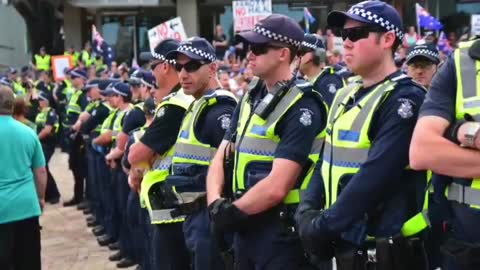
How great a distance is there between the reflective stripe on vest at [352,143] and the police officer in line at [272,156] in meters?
0.39

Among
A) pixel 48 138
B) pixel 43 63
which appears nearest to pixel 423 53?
pixel 48 138

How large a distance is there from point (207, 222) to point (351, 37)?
5.92 ft

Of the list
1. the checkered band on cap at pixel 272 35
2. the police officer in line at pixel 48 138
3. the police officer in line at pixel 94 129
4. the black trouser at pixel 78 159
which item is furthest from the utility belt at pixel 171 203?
the police officer in line at pixel 48 138

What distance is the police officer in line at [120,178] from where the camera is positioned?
28.2ft

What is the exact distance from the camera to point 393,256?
332 centimetres

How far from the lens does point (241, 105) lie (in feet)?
14.8

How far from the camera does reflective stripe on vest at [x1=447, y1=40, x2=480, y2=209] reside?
3.05 metres

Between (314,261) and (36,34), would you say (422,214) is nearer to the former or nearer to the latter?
(314,261)

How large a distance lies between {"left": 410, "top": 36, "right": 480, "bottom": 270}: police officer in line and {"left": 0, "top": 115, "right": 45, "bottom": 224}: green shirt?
13.1ft

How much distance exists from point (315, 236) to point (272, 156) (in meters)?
0.76

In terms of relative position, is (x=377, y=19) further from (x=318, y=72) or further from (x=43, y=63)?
(x=43, y=63)

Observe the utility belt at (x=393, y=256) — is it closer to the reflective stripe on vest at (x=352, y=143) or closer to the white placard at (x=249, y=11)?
the reflective stripe on vest at (x=352, y=143)

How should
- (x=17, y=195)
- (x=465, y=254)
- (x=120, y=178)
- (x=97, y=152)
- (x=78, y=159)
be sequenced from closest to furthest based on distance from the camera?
(x=465, y=254) → (x=17, y=195) → (x=120, y=178) → (x=97, y=152) → (x=78, y=159)

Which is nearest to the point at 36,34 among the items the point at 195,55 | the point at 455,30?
the point at 455,30
